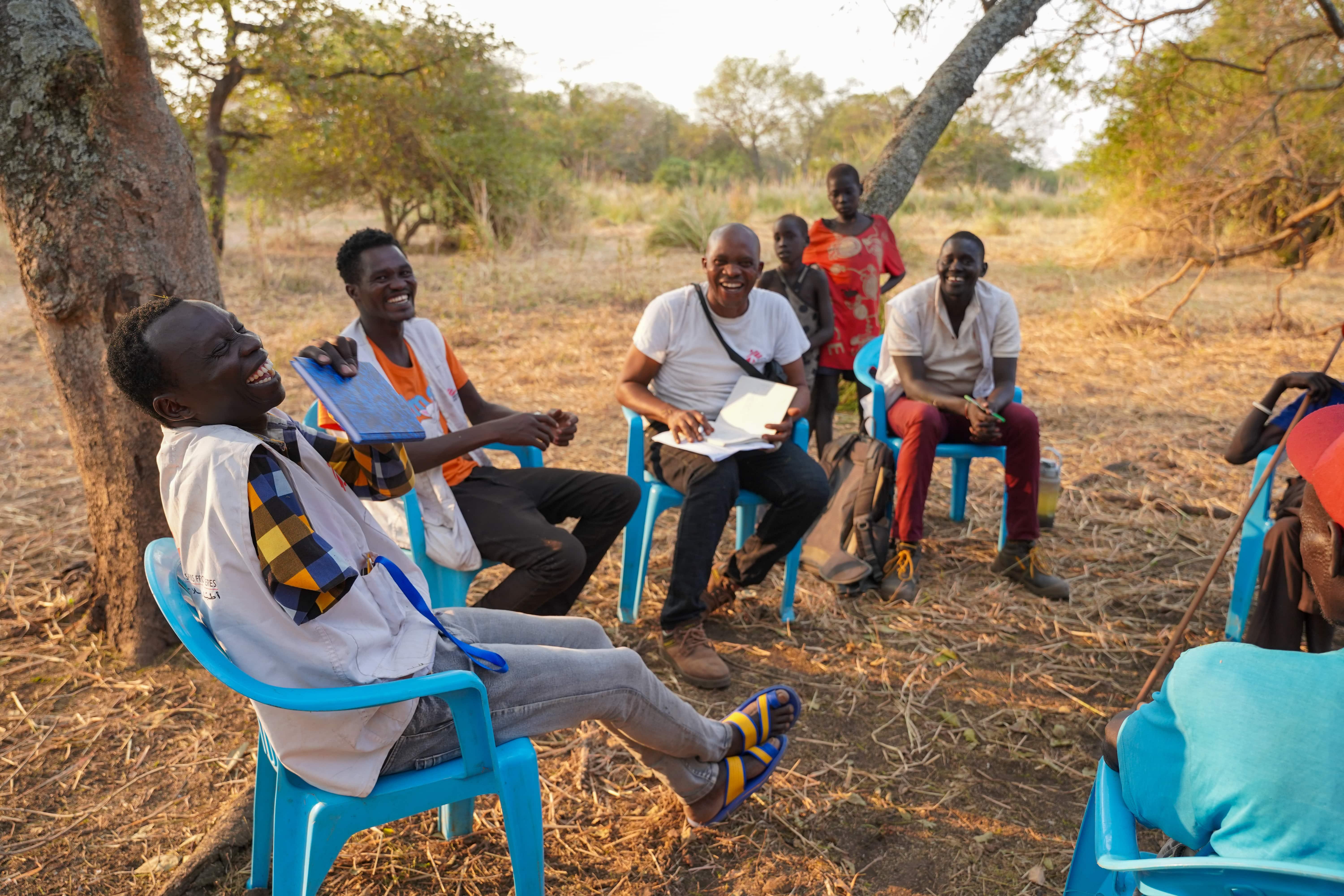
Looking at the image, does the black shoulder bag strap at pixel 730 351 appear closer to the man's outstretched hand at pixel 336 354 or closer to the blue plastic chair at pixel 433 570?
the blue plastic chair at pixel 433 570

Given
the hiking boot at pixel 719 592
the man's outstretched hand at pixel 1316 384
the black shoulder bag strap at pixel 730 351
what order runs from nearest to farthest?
the man's outstretched hand at pixel 1316 384 < the hiking boot at pixel 719 592 < the black shoulder bag strap at pixel 730 351

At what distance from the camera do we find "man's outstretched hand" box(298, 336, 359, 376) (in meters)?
2.34

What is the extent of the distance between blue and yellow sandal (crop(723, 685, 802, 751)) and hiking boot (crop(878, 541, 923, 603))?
1.23 meters

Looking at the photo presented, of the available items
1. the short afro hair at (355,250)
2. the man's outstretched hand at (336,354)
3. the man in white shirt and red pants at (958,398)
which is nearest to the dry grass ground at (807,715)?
the man in white shirt and red pants at (958,398)

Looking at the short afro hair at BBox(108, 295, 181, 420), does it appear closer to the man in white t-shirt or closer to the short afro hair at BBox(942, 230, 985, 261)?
the man in white t-shirt

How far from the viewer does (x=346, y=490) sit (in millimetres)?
1966

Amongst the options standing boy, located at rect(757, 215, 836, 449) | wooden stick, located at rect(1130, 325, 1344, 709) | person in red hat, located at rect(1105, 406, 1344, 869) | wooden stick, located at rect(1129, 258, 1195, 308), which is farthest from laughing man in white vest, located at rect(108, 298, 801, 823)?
wooden stick, located at rect(1129, 258, 1195, 308)

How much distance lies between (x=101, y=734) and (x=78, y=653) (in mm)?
528

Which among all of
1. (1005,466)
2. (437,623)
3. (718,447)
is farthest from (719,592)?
(437,623)

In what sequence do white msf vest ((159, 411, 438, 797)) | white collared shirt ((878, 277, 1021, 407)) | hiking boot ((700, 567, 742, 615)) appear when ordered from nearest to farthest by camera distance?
1. white msf vest ((159, 411, 438, 797))
2. hiking boot ((700, 567, 742, 615))
3. white collared shirt ((878, 277, 1021, 407))

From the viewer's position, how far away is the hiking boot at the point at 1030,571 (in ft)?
12.0

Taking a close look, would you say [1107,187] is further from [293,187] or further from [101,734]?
[101,734]

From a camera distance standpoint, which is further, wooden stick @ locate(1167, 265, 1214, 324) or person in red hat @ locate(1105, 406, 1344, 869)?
wooden stick @ locate(1167, 265, 1214, 324)

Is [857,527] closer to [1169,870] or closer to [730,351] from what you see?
[730,351]
